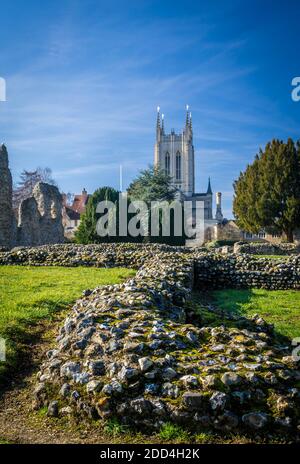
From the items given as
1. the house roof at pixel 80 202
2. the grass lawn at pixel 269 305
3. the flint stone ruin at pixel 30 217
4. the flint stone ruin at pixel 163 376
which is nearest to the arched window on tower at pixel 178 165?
the house roof at pixel 80 202

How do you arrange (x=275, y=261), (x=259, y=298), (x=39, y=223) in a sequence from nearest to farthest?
(x=259, y=298)
(x=275, y=261)
(x=39, y=223)

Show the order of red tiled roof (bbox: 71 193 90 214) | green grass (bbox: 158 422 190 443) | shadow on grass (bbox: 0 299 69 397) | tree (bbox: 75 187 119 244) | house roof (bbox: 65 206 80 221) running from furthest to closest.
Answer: red tiled roof (bbox: 71 193 90 214)
house roof (bbox: 65 206 80 221)
tree (bbox: 75 187 119 244)
shadow on grass (bbox: 0 299 69 397)
green grass (bbox: 158 422 190 443)

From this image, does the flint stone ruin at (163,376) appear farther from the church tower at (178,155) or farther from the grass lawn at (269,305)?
the church tower at (178,155)

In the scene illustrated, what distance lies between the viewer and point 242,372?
4.60m

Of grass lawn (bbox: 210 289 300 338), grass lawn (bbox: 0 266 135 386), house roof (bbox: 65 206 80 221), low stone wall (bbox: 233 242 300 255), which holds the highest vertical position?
house roof (bbox: 65 206 80 221)

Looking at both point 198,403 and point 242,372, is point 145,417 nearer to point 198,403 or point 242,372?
point 198,403

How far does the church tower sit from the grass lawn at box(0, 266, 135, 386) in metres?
107

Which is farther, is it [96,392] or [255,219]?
[255,219]

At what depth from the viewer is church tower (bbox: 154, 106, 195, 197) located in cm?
12344

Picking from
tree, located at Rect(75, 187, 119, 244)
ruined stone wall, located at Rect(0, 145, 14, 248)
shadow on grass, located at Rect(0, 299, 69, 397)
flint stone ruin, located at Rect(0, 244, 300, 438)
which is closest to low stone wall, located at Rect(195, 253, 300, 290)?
shadow on grass, located at Rect(0, 299, 69, 397)

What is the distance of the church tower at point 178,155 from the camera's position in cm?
12344

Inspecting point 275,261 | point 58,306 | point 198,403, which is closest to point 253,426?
point 198,403

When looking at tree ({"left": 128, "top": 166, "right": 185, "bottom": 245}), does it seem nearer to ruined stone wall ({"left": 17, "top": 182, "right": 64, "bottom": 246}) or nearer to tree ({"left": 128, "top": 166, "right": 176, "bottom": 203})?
tree ({"left": 128, "top": 166, "right": 176, "bottom": 203})

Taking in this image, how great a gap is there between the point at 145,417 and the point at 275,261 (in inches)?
582
